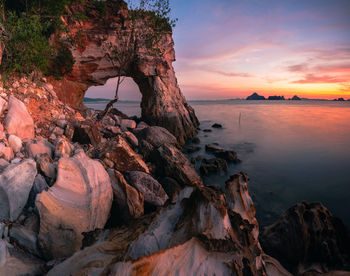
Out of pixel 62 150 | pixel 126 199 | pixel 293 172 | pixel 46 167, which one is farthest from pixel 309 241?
pixel 293 172

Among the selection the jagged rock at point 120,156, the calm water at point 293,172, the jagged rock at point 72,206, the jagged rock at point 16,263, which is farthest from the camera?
the calm water at point 293,172

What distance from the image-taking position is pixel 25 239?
10.7ft

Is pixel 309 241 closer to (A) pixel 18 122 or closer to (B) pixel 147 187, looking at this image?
(B) pixel 147 187

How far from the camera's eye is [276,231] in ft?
17.1

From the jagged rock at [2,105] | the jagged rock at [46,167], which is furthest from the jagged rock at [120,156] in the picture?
the jagged rock at [2,105]

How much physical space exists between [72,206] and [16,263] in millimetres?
1172

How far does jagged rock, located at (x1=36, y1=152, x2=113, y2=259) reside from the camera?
3373 mm

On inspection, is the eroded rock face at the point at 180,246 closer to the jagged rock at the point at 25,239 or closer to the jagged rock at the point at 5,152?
the jagged rock at the point at 25,239

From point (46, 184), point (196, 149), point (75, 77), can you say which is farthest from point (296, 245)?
point (75, 77)

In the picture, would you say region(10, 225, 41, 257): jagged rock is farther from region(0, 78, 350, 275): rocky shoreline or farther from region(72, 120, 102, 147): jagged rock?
region(72, 120, 102, 147): jagged rock

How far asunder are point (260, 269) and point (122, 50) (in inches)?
684

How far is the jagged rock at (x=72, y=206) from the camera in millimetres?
3373

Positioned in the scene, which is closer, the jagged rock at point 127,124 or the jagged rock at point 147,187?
the jagged rock at point 147,187

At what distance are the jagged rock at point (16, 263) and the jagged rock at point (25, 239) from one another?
20cm
